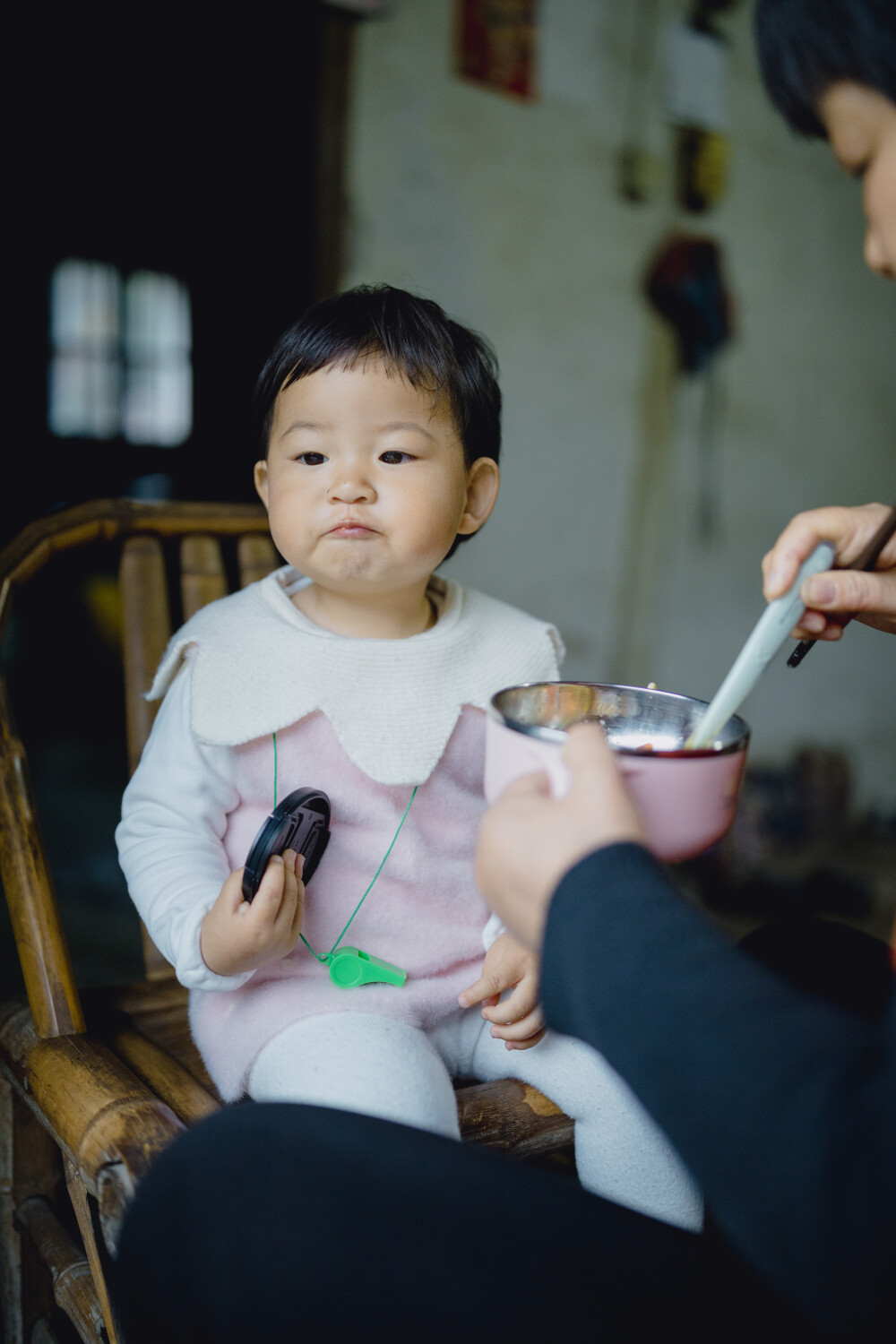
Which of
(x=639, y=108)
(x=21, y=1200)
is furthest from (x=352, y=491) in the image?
(x=639, y=108)

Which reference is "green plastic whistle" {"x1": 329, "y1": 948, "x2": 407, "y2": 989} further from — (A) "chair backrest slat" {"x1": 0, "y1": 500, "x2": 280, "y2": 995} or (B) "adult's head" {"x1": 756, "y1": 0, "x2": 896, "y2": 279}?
(B) "adult's head" {"x1": 756, "y1": 0, "x2": 896, "y2": 279}

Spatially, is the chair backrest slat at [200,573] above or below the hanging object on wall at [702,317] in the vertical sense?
below

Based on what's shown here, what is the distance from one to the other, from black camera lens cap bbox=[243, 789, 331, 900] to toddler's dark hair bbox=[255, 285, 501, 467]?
329 millimetres

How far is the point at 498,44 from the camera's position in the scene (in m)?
2.14

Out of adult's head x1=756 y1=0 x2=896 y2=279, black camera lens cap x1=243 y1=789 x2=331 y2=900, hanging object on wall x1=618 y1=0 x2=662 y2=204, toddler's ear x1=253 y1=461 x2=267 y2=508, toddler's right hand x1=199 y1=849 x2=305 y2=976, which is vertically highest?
hanging object on wall x1=618 y1=0 x2=662 y2=204

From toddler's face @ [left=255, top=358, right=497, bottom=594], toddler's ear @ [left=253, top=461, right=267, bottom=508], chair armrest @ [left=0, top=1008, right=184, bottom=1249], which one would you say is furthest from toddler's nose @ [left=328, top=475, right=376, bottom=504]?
chair armrest @ [left=0, top=1008, right=184, bottom=1249]

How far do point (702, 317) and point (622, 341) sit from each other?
279 mm

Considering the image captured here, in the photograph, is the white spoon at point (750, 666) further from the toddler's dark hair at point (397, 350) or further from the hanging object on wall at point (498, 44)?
the hanging object on wall at point (498, 44)

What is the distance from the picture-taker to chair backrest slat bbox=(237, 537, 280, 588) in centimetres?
117

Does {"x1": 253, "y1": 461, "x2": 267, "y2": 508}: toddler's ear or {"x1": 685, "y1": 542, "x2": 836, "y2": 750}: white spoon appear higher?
{"x1": 253, "y1": 461, "x2": 267, "y2": 508}: toddler's ear

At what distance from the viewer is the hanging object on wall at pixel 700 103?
249 centimetres

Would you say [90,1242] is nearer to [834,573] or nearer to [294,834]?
[294,834]

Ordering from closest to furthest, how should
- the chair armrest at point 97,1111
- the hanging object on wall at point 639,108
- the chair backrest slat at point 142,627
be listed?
the chair armrest at point 97,1111 < the chair backrest slat at point 142,627 < the hanging object on wall at point 639,108

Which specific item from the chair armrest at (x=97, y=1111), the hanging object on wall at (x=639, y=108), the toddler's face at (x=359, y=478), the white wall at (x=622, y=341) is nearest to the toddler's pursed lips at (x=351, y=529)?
the toddler's face at (x=359, y=478)
